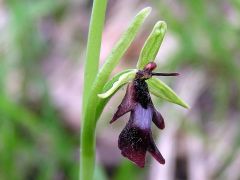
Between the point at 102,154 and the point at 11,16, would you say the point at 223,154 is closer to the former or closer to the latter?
the point at 102,154

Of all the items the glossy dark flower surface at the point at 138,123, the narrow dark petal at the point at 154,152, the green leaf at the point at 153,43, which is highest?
the green leaf at the point at 153,43

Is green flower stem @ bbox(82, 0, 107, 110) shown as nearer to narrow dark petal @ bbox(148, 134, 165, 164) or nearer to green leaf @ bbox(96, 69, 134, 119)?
green leaf @ bbox(96, 69, 134, 119)

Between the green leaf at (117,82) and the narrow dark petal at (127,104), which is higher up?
the green leaf at (117,82)

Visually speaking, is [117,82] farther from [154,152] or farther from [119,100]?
[119,100]

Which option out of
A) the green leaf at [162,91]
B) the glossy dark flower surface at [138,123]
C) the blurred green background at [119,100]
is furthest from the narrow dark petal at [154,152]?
the blurred green background at [119,100]

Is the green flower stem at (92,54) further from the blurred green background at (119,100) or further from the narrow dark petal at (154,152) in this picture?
the blurred green background at (119,100)

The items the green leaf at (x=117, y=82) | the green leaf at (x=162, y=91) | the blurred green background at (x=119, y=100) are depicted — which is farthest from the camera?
the blurred green background at (x=119, y=100)
